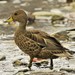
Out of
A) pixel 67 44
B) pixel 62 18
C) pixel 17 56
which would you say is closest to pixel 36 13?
pixel 62 18

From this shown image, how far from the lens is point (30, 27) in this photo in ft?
47.1

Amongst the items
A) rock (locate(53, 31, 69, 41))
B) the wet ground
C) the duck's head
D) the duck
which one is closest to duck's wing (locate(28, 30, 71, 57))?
the duck

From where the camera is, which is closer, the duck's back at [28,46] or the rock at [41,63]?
the duck's back at [28,46]

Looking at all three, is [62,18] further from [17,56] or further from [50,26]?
[17,56]

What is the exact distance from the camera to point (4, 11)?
710 inches

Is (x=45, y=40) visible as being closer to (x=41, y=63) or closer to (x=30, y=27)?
(x=41, y=63)

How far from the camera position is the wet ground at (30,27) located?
8.63 meters

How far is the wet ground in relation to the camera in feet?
28.3

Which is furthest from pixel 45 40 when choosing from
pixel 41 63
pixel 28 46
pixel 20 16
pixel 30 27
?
pixel 30 27

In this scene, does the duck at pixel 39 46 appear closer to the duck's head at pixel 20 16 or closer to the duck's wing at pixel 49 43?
the duck's wing at pixel 49 43

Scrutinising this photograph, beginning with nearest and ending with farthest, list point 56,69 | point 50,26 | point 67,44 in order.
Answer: point 56,69
point 67,44
point 50,26

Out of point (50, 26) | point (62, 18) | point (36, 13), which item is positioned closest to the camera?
point (50, 26)

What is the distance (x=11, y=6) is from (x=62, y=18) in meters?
3.93

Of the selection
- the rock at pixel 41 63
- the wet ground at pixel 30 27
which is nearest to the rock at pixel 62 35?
A: the wet ground at pixel 30 27
